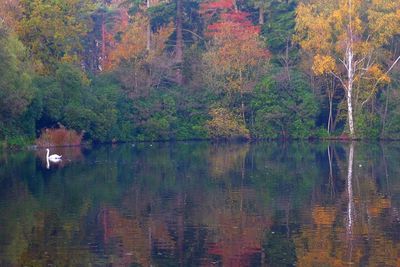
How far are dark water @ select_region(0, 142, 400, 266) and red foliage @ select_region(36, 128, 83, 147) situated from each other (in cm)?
1078

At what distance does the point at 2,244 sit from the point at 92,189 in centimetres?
1061

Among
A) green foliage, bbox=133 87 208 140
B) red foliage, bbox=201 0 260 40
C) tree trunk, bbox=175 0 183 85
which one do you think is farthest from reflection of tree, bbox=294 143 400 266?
tree trunk, bbox=175 0 183 85

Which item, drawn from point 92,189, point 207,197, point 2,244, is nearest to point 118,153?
point 92,189

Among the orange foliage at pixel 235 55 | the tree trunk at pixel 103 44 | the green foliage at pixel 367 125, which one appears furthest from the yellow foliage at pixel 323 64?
the tree trunk at pixel 103 44

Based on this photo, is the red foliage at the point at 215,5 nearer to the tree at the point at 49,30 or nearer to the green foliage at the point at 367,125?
the tree at the point at 49,30

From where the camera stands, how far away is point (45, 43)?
5747cm

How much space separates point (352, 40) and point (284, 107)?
26.0 feet

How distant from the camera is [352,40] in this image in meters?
57.6

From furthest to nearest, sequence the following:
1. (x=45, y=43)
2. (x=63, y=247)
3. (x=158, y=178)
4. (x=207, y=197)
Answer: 1. (x=45, y=43)
2. (x=158, y=178)
3. (x=207, y=197)
4. (x=63, y=247)

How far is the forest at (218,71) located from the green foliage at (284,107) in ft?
0.28

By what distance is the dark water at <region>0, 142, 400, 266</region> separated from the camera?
1681cm

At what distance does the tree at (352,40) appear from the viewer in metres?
57.1

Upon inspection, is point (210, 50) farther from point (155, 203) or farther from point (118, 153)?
point (155, 203)

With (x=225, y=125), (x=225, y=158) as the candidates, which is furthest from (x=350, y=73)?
(x=225, y=158)
